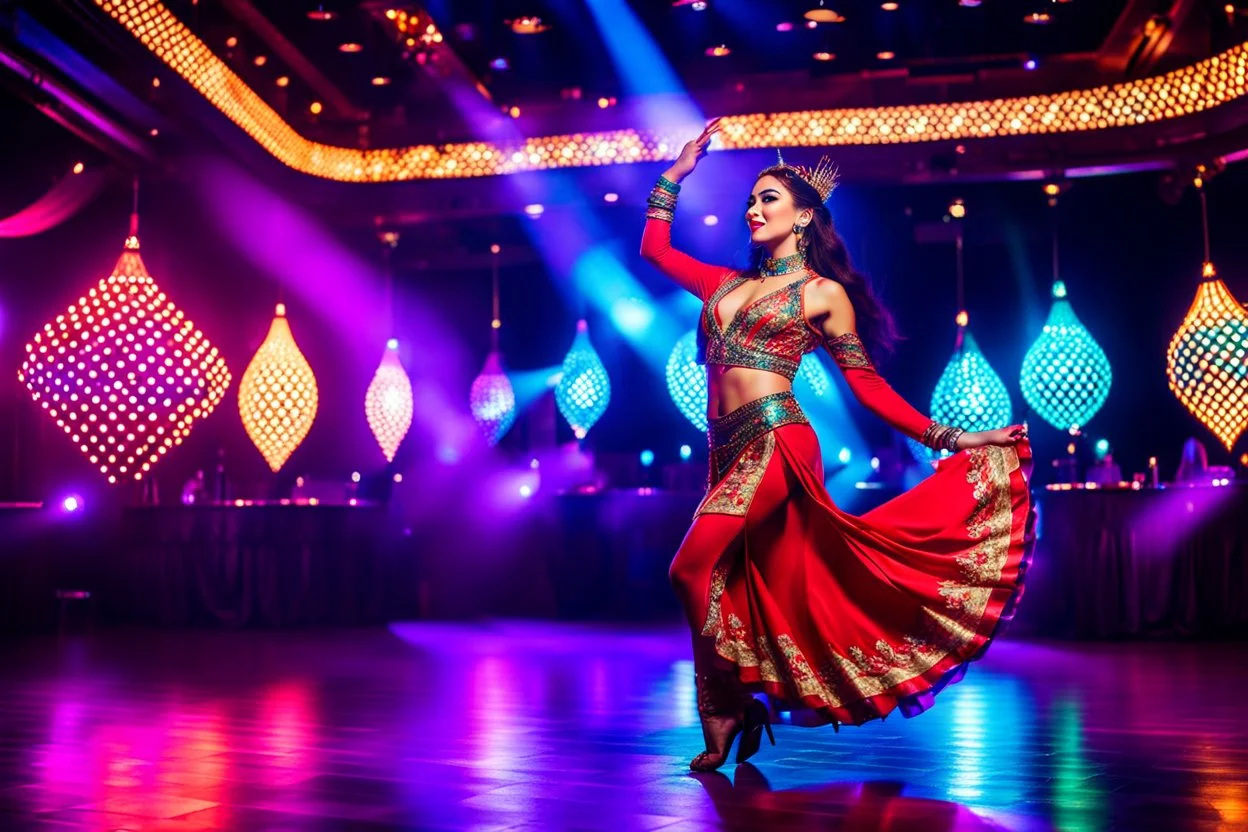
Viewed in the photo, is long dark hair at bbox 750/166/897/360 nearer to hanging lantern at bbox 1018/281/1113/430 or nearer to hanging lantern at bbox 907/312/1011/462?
hanging lantern at bbox 1018/281/1113/430

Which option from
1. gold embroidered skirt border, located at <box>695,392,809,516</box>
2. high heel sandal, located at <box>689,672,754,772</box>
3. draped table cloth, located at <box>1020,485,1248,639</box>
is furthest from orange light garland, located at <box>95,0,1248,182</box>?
high heel sandal, located at <box>689,672,754,772</box>

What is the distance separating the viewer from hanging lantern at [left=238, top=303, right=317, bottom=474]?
26.6 ft

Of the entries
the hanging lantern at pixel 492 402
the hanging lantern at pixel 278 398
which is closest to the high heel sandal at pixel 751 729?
the hanging lantern at pixel 278 398

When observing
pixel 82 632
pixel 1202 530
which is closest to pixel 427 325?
pixel 82 632

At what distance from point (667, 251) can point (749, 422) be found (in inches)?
23.7

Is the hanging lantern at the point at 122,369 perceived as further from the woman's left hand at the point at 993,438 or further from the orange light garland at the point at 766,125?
the woman's left hand at the point at 993,438

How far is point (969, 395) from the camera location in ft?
28.6

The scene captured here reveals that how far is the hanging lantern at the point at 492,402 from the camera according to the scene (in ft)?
32.1

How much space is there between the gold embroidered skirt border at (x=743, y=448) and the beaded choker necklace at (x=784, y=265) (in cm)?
36

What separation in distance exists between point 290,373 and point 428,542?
3165 millimetres

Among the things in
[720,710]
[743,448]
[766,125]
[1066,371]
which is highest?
[766,125]

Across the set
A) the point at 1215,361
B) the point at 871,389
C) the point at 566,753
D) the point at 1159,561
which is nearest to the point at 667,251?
the point at 871,389

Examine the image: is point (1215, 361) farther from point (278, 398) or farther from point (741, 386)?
point (278, 398)

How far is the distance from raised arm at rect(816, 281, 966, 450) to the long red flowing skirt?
16cm
